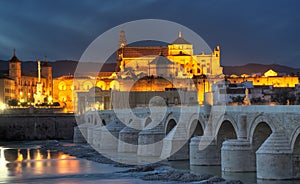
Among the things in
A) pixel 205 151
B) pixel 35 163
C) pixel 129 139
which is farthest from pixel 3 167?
pixel 205 151

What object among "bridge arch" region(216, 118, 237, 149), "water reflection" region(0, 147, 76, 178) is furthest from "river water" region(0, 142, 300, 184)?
"bridge arch" region(216, 118, 237, 149)

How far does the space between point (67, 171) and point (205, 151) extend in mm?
8552

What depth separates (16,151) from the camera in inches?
2470

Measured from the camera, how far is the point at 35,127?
299ft

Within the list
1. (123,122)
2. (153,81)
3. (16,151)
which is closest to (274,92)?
(153,81)

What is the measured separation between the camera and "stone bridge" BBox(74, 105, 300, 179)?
3030 centimetres

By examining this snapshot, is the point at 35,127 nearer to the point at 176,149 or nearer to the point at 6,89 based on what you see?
the point at 176,149

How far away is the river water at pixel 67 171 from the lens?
118ft

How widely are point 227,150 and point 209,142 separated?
200 inches

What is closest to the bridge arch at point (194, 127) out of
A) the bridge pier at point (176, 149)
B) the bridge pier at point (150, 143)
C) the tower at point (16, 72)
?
the bridge pier at point (176, 149)

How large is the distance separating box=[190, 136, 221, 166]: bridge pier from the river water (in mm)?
709

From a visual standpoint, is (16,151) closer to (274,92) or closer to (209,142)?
(209,142)

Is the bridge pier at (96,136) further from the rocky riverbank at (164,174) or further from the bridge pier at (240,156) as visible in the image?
the bridge pier at (240,156)

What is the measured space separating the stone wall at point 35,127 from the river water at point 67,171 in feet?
114
